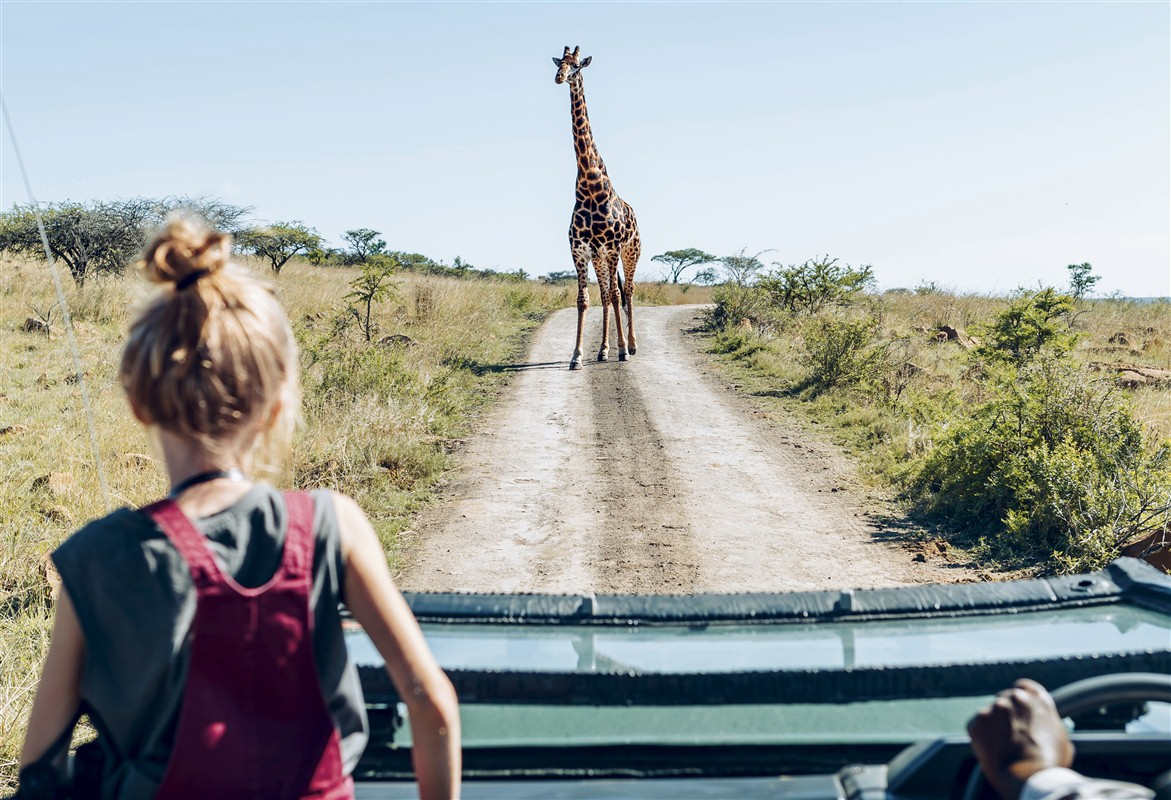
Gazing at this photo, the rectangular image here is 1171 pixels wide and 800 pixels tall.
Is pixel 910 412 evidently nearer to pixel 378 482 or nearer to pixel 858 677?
pixel 378 482

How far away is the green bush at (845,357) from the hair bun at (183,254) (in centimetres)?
977

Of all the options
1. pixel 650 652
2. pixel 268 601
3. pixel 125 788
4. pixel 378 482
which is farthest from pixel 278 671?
pixel 378 482

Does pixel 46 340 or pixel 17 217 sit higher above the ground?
pixel 17 217

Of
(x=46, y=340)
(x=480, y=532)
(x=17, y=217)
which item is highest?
(x=17, y=217)

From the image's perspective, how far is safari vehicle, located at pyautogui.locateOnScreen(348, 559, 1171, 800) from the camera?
1.61 m

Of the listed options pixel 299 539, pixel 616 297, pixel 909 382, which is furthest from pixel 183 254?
pixel 616 297

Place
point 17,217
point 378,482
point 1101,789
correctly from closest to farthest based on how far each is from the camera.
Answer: point 1101,789
point 378,482
point 17,217

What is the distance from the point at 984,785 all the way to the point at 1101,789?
0.26 meters

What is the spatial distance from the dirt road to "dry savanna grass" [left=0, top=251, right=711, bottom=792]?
1.51 ft

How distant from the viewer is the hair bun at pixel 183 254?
3.95ft

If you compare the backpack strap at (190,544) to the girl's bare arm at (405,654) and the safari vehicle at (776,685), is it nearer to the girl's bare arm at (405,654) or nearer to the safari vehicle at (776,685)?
the girl's bare arm at (405,654)

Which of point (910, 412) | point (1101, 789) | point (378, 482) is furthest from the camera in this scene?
point (910, 412)

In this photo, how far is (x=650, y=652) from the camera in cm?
202

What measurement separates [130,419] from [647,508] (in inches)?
176
